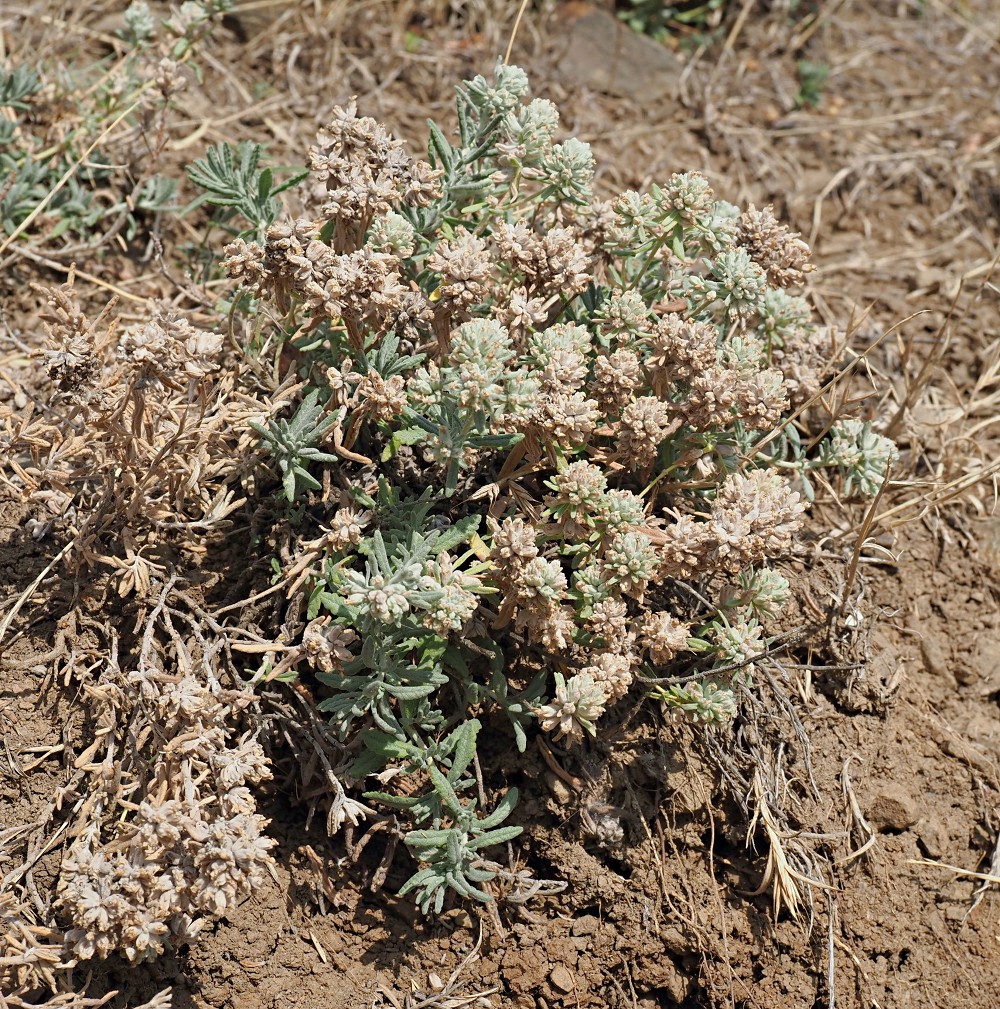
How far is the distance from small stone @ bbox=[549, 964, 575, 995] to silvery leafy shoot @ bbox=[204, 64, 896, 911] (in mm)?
338

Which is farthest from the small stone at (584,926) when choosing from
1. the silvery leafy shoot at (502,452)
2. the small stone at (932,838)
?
the small stone at (932,838)

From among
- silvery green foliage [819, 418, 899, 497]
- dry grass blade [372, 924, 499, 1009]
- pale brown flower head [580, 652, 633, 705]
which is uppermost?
silvery green foliage [819, 418, 899, 497]

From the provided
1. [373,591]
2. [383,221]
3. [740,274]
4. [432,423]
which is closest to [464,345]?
[432,423]

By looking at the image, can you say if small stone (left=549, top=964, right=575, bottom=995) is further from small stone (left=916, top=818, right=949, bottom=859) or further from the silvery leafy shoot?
small stone (left=916, top=818, right=949, bottom=859)

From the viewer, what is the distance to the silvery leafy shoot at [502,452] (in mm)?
2955

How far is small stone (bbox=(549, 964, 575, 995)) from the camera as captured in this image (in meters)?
3.20

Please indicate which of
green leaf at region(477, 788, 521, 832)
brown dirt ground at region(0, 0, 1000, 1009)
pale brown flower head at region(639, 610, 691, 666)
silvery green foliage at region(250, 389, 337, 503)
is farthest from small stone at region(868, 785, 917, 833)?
silvery green foliage at region(250, 389, 337, 503)

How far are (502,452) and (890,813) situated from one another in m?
1.84

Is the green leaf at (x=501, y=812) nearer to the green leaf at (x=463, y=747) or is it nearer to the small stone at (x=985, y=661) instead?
the green leaf at (x=463, y=747)

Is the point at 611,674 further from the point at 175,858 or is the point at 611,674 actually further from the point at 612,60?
the point at 612,60

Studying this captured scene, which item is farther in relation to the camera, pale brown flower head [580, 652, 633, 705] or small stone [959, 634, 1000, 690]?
small stone [959, 634, 1000, 690]

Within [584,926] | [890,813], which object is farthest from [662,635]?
Result: [890,813]

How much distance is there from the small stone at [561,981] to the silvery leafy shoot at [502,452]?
338mm

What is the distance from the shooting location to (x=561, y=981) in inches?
126
